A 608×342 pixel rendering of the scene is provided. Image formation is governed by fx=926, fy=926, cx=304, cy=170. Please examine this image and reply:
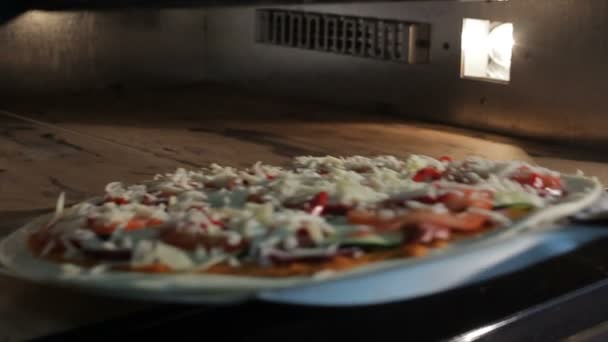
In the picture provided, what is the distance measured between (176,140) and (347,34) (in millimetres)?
499

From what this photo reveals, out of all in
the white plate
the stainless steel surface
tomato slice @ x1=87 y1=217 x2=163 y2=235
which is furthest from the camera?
the stainless steel surface

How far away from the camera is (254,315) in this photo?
0.67 metres

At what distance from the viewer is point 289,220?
0.67 m

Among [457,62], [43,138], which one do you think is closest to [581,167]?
[457,62]

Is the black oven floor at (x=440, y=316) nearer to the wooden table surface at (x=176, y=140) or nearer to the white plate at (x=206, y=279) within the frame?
the white plate at (x=206, y=279)

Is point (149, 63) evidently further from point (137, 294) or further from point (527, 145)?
point (137, 294)

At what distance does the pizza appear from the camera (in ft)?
2.09

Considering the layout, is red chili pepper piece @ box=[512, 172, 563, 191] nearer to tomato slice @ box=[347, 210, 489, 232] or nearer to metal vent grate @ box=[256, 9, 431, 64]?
tomato slice @ box=[347, 210, 489, 232]

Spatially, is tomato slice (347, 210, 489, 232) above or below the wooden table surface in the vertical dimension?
above

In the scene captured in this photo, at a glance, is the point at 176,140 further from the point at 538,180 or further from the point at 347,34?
the point at 538,180

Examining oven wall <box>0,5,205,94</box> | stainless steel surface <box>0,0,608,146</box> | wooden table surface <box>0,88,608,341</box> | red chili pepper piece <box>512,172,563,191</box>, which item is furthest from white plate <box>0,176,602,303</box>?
oven wall <box>0,5,205,94</box>

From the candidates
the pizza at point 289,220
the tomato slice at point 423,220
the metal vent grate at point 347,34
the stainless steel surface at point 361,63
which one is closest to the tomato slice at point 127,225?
the pizza at point 289,220

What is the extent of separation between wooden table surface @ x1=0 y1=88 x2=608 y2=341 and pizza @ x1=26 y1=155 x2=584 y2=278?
267 millimetres

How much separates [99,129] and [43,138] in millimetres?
117
